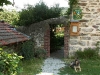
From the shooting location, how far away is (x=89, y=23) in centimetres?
1198

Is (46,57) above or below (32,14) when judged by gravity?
below

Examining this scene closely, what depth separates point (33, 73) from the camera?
Result: 8.55 metres

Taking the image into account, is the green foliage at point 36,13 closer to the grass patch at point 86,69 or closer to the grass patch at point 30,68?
the grass patch at point 30,68

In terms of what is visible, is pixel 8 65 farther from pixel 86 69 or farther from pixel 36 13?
pixel 36 13

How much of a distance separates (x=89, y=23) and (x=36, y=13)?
109 inches

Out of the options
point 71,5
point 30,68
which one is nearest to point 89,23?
point 71,5

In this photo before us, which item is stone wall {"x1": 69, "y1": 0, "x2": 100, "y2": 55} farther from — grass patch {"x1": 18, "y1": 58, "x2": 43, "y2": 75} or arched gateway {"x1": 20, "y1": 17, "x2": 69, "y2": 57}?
grass patch {"x1": 18, "y1": 58, "x2": 43, "y2": 75}

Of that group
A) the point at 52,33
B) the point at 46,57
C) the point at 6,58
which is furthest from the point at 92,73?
the point at 52,33

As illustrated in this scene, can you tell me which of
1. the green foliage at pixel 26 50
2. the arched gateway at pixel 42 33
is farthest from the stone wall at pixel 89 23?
the green foliage at pixel 26 50

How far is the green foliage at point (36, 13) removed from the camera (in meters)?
12.4

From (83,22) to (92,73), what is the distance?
3949mm

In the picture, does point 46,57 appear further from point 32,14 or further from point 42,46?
point 32,14

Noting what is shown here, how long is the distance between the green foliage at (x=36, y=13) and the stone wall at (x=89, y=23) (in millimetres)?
1738

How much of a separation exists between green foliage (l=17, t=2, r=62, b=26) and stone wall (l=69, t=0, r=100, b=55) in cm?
174
